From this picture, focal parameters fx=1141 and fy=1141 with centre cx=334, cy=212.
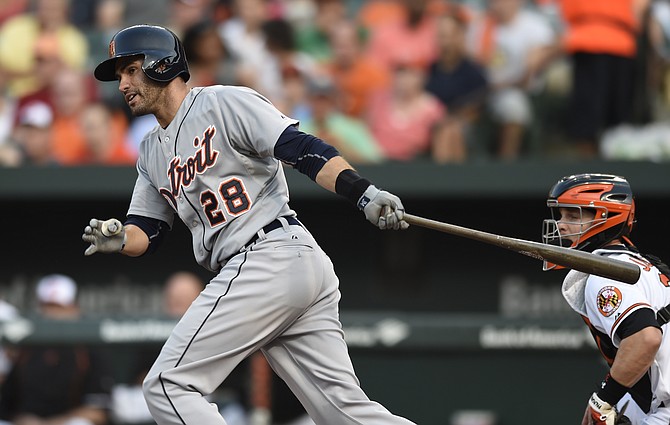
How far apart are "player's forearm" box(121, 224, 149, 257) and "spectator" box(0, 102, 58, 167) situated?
3.41 m

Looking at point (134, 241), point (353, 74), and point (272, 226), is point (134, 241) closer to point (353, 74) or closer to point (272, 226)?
point (272, 226)

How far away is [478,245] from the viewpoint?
7629 millimetres

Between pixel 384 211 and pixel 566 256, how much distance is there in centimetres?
66

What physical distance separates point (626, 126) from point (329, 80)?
202 centimetres

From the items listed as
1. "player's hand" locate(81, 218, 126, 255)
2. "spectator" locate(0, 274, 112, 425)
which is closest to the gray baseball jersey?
"player's hand" locate(81, 218, 126, 255)

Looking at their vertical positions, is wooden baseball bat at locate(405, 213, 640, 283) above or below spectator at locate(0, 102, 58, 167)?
above

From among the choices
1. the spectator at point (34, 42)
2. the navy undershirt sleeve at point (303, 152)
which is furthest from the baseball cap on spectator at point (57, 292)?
the navy undershirt sleeve at point (303, 152)

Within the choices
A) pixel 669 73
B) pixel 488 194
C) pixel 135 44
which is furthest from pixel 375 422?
pixel 669 73

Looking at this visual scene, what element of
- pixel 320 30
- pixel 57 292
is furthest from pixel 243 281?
pixel 320 30

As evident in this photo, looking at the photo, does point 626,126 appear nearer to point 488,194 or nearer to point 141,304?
point 488,194

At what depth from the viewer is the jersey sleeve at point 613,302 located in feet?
12.5

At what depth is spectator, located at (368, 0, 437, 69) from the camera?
7949 millimetres

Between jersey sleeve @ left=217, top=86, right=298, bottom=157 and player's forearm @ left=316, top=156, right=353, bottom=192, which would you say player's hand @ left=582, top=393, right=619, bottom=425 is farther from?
jersey sleeve @ left=217, top=86, right=298, bottom=157

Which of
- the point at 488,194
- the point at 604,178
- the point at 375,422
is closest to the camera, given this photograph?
the point at 375,422
